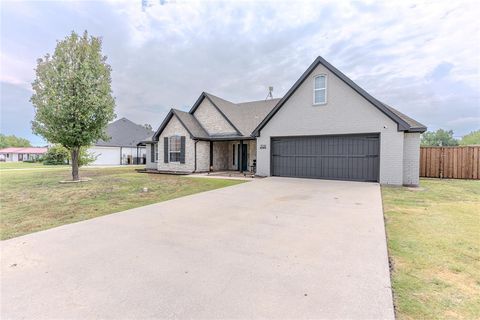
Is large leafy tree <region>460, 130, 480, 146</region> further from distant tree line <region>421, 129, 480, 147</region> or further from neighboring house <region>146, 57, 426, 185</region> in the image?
neighboring house <region>146, 57, 426, 185</region>

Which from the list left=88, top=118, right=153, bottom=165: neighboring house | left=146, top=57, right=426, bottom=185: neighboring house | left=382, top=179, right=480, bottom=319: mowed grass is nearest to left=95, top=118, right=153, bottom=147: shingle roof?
left=88, top=118, right=153, bottom=165: neighboring house

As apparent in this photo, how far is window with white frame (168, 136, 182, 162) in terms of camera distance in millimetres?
18281

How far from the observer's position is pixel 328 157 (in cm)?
1305

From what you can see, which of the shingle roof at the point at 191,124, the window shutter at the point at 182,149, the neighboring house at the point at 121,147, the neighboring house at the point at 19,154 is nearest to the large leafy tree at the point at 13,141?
the neighboring house at the point at 19,154

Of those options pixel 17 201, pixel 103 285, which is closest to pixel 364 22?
pixel 103 285

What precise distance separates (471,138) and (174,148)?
75313 mm

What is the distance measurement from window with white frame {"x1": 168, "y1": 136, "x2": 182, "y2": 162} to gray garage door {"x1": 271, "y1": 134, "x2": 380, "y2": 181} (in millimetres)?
7581

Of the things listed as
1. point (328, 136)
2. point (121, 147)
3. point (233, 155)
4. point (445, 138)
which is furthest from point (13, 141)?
point (445, 138)

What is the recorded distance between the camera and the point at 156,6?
12391 millimetres

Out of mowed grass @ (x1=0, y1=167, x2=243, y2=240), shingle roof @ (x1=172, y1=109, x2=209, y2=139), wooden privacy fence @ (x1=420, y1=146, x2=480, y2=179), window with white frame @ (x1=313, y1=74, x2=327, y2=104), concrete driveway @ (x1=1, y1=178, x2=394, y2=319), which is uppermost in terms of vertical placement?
window with white frame @ (x1=313, y1=74, x2=327, y2=104)

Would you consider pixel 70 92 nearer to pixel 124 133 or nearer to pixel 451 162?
pixel 451 162

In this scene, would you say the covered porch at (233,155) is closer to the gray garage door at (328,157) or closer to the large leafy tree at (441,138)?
the gray garage door at (328,157)

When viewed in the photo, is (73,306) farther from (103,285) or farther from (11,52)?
(11,52)

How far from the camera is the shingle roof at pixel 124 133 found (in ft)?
102
